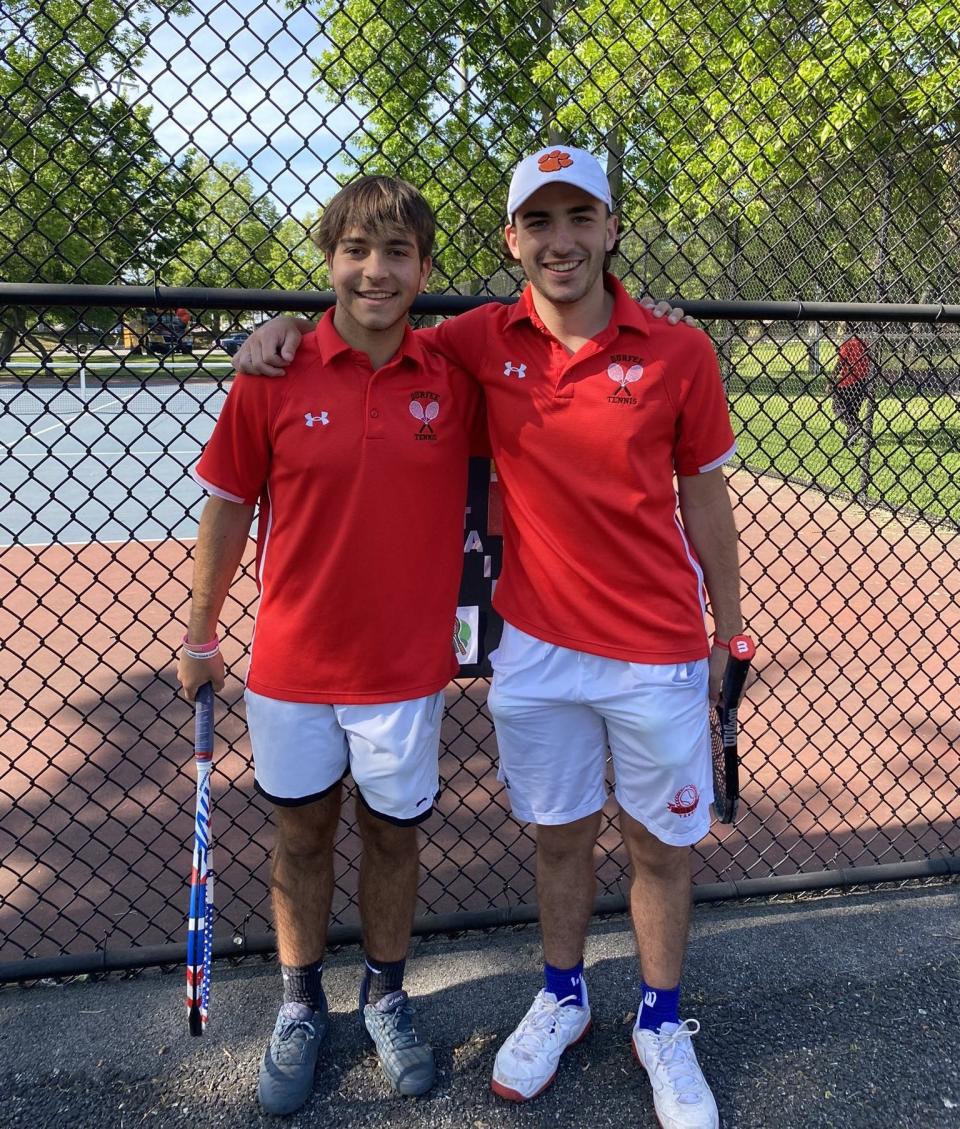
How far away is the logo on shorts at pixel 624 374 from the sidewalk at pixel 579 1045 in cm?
171

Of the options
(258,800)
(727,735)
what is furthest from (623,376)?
(258,800)

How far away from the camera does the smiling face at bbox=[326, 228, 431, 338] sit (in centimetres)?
196

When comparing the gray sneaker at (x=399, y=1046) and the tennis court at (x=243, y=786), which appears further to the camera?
the tennis court at (x=243, y=786)

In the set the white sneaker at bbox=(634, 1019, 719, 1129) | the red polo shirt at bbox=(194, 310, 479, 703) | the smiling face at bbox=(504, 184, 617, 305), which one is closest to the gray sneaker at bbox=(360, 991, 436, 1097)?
the white sneaker at bbox=(634, 1019, 719, 1129)

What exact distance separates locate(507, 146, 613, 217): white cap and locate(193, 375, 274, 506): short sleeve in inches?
28.6

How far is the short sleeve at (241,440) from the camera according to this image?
199 centimetres

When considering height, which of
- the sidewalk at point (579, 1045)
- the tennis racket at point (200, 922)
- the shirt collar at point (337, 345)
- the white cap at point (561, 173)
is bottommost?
the sidewalk at point (579, 1045)

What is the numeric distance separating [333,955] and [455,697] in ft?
6.75

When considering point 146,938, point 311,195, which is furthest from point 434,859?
point 311,195

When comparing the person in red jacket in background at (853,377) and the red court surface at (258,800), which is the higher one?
the person in red jacket in background at (853,377)

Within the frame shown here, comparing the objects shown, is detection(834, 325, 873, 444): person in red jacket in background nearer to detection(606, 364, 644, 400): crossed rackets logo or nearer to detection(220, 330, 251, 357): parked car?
detection(220, 330, 251, 357): parked car

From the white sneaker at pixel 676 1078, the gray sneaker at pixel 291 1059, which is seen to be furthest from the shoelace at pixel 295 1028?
the white sneaker at pixel 676 1078

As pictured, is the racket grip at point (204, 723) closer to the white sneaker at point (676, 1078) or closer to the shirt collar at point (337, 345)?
the shirt collar at point (337, 345)

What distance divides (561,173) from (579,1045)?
2.22 m
